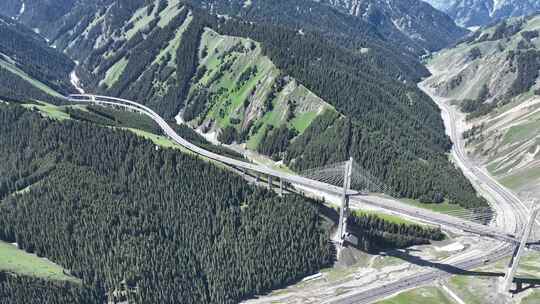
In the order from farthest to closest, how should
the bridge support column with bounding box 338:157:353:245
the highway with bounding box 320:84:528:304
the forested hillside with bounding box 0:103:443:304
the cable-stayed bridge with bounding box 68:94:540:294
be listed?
the bridge support column with bounding box 338:157:353:245, the cable-stayed bridge with bounding box 68:94:540:294, the highway with bounding box 320:84:528:304, the forested hillside with bounding box 0:103:443:304

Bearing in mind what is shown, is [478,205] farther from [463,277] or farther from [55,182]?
[55,182]

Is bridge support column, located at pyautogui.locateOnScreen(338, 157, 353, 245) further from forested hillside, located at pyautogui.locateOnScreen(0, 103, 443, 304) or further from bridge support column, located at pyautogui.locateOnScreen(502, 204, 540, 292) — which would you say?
bridge support column, located at pyautogui.locateOnScreen(502, 204, 540, 292)

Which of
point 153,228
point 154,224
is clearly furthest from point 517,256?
point 154,224

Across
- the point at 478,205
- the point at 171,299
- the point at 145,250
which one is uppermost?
the point at 478,205

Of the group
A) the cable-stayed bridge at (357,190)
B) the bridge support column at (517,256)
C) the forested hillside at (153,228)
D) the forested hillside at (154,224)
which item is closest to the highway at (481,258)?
the cable-stayed bridge at (357,190)

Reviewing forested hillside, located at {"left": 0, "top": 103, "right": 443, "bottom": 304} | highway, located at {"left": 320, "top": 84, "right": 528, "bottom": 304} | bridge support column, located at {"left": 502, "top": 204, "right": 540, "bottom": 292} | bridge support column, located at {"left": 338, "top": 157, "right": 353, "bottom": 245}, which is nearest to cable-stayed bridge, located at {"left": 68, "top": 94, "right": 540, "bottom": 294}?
bridge support column, located at {"left": 338, "top": 157, "right": 353, "bottom": 245}

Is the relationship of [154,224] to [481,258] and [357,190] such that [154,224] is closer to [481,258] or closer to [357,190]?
[357,190]

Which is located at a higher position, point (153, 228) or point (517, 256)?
point (517, 256)

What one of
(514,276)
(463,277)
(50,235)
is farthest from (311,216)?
(50,235)
